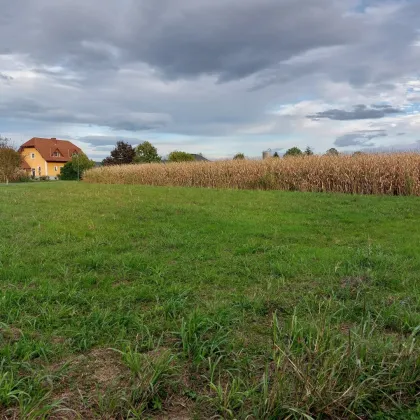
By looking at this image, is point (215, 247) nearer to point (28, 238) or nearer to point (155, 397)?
point (28, 238)

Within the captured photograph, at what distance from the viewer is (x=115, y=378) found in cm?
205

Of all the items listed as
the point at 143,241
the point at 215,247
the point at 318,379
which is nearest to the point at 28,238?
the point at 143,241

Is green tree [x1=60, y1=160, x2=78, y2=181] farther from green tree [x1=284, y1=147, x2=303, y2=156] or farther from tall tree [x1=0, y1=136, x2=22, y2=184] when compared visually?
green tree [x1=284, y1=147, x2=303, y2=156]

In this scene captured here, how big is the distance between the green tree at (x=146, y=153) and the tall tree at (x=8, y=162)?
12.2 metres

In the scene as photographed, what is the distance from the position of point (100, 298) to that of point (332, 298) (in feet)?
6.23

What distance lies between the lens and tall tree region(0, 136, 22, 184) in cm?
3428

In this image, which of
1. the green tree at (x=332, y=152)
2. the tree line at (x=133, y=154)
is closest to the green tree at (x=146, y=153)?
the tree line at (x=133, y=154)

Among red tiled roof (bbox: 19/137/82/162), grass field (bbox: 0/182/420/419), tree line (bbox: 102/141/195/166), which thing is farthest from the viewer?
red tiled roof (bbox: 19/137/82/162)

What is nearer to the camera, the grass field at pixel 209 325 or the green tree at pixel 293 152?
the grass field at pixel 209 325

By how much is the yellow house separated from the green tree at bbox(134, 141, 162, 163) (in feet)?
55.7

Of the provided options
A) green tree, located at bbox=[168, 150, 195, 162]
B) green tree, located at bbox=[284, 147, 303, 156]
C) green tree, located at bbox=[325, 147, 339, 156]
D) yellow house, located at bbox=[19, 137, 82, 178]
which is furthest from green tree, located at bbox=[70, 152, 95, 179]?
green tree, located at bbox=[325, 147, 339, 156]

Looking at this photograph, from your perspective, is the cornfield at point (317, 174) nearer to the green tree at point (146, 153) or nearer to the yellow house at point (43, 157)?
the green tree at point (146, 153)

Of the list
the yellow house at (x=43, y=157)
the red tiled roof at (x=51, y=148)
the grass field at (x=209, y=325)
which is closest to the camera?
the grass field at (x=209, y=325)

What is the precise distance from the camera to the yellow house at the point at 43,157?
55.1 metres
